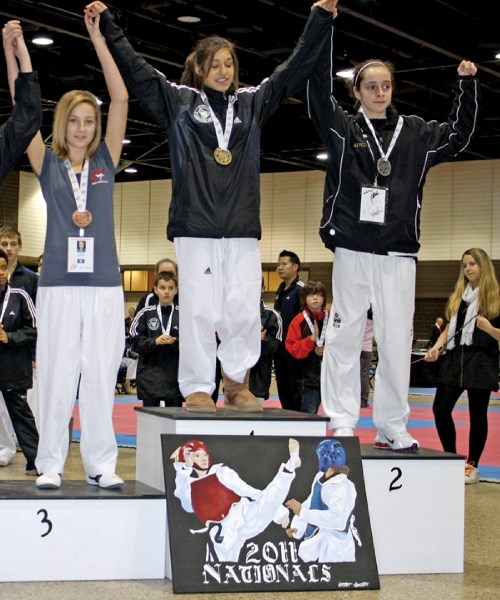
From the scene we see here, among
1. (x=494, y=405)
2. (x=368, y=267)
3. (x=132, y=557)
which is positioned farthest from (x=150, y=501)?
(x=494, y=405)

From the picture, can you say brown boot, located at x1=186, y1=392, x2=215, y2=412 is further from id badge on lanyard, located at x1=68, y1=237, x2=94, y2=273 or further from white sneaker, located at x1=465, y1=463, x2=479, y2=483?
white sneaker, located at x1=465, y1=463, x2=479, y2=483

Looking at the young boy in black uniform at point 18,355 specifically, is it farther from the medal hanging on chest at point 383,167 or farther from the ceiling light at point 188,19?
the ceiling light at point 188,19

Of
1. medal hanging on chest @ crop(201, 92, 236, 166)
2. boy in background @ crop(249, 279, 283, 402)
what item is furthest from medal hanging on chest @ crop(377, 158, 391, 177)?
boy in background @ crop(249, 279, 283, 402)

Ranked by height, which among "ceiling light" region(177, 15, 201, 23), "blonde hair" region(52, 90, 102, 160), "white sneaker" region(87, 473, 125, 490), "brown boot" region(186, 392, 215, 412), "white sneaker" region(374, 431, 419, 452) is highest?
"ceiling light" region(177, 15, 201, 23)

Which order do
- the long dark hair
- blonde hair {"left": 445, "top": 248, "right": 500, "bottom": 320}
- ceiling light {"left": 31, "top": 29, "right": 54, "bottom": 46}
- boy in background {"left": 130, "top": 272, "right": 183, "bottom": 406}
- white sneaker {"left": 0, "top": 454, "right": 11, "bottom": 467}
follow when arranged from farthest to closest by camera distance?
ceiling light {"left": 31, "top": 29, "right": 54, "bottom": 46}, white sneaker {"left": 0, "top": 454, "right": 11, "bottom": 467}, blonde hair {"left": 445, "top": 248, "right": 500, "bottom": 320}, boy in background {"left": 130, "top": 272, "right": 183, "bottom": 406}, the long dark hair

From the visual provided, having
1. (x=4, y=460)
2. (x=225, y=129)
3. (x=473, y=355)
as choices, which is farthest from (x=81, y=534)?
(x=473, y=355)

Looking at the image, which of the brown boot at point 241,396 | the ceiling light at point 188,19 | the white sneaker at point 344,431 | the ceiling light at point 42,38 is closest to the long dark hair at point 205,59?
the brown boot at point 241,396

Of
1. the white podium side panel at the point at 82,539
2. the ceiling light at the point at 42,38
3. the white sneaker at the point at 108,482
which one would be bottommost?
the white podium side panel at the point at 82,539

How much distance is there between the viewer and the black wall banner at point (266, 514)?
416 centimetres

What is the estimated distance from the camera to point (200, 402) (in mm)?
4824

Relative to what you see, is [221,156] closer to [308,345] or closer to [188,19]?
[308,345]

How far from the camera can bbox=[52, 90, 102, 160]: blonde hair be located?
459 cm

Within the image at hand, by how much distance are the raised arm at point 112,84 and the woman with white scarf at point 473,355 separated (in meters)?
3.55

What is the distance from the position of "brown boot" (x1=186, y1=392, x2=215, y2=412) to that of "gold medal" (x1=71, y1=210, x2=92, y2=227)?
1045 mm
